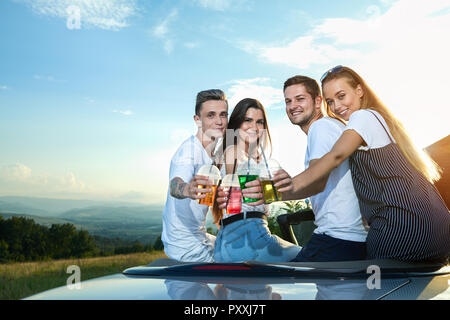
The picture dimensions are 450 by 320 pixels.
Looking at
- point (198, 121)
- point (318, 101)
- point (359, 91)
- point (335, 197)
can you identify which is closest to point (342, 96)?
point (359, 91)

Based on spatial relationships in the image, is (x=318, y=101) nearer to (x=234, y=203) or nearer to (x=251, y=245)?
(x=234, y=203)

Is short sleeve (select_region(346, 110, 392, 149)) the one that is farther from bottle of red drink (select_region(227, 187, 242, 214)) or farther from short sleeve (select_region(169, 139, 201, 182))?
short sleeve (select_region(169, 139, 201, 182))

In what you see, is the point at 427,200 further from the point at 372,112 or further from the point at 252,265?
the point at 252,265

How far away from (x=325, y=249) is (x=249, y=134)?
151cm

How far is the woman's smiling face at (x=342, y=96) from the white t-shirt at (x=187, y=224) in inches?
43.7

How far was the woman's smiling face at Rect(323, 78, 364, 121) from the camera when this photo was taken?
2850 mm

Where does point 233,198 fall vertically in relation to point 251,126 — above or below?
below

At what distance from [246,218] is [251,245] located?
0.77 feet

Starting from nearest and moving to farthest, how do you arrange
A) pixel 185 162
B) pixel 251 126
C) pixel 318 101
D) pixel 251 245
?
pixel 251 245 < pixel 185 162 < pixel 318 101 < pixel 251 126

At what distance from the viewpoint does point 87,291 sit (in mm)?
1829

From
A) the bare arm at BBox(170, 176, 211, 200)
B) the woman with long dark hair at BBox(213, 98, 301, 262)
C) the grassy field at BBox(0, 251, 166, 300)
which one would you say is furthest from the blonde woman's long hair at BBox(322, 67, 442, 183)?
the grassy field at BBox(0, 251, 166, 300)

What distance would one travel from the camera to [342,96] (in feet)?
9.46

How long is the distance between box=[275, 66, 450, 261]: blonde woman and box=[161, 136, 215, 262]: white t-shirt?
3.64 ft
